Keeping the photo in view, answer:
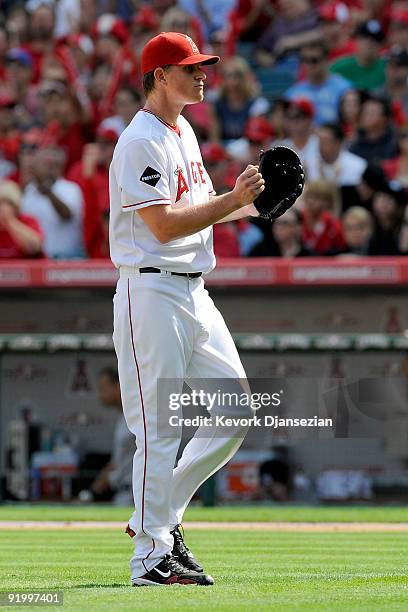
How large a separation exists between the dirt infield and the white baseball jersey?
397 cm

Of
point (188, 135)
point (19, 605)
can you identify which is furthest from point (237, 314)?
point (19, 605)

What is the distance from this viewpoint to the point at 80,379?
40.3 feet

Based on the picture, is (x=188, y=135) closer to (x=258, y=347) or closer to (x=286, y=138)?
(x=258, y=347)

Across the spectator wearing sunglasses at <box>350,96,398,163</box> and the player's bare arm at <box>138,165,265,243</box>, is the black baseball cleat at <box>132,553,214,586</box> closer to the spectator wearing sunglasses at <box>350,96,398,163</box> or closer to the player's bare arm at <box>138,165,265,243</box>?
the player's bare arm at <box>138,165,265,243</box>

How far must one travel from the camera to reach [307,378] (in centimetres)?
1184

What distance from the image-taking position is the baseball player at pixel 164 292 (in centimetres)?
491

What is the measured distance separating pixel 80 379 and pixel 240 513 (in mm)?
2588

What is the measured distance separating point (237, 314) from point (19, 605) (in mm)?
8146

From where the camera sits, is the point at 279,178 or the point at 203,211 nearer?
the point at 203,211

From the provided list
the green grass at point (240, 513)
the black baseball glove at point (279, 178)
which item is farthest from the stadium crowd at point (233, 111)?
the black baseball glove at point (279, 178)

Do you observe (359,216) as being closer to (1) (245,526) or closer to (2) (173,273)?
(1) (245,526)

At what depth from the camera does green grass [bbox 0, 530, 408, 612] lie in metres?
4.25

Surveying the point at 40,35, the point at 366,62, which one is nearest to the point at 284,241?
the point at 366,62

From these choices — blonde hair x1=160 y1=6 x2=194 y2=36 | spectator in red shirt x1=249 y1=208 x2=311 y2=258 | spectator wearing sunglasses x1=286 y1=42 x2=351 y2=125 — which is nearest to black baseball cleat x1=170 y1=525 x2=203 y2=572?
spectator in red shirt x1=249 y1=208 x2=311 y2=258
